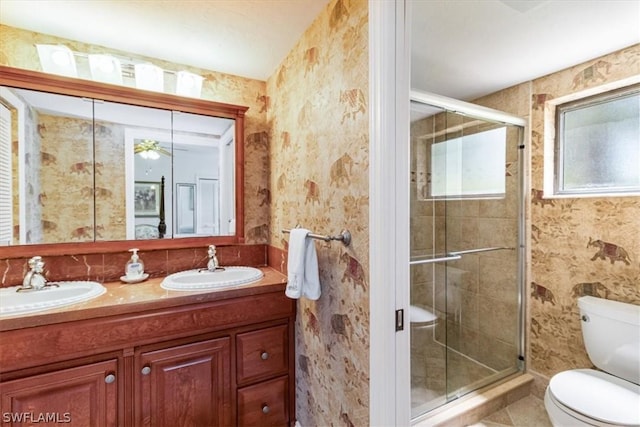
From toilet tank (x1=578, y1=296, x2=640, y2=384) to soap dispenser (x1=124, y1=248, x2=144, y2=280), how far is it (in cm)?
253

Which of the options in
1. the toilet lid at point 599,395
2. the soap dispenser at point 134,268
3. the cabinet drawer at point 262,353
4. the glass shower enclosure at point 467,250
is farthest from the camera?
the glass shower enclosure at point 467,250

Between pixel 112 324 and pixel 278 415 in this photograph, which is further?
pixel 278 415

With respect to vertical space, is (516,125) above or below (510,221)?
above

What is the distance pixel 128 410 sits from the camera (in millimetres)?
1230

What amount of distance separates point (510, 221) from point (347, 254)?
158 centimetres

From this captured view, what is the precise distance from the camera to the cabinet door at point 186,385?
1.27 meters

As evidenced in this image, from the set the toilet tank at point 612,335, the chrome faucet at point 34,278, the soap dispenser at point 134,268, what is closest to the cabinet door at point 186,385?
the soap dispenser at point 134,268

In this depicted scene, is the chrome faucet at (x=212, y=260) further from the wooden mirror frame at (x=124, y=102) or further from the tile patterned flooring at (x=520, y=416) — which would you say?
the tile patterned flooring at (x=520, y=416)

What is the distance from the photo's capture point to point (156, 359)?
4.20 feet

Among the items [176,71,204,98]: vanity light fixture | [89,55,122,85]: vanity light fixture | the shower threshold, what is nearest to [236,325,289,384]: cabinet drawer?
the shower threshold

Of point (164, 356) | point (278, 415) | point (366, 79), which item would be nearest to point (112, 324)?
point (164, 356)

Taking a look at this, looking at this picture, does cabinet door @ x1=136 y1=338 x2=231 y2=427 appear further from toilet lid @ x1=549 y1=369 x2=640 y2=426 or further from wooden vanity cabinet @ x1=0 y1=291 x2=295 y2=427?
toilet lid @ x1=549 y1=369 x2=640 y2=426

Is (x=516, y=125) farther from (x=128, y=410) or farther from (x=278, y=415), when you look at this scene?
(x=128, y=410)

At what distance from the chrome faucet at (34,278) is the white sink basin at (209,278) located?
1.78ft
